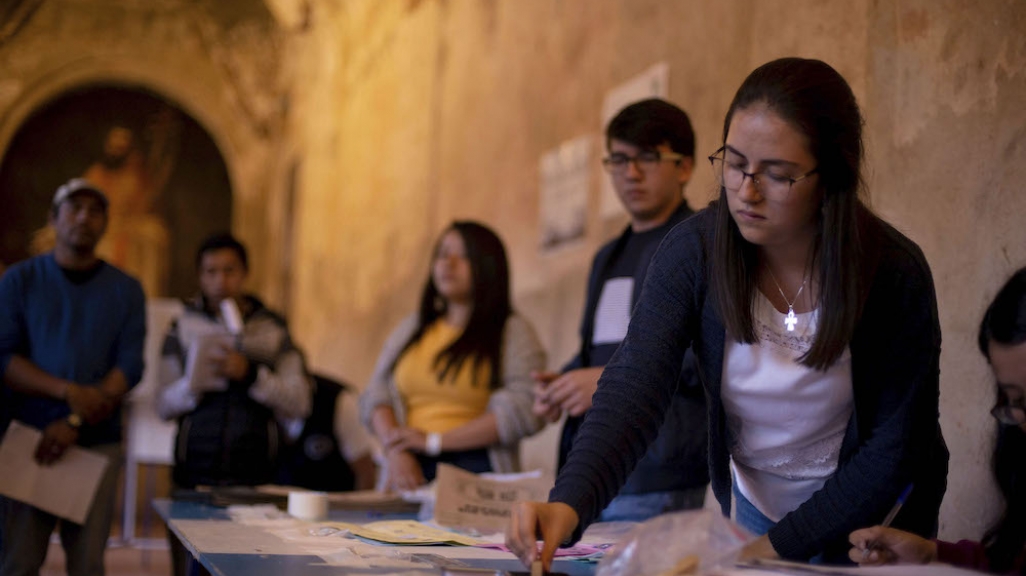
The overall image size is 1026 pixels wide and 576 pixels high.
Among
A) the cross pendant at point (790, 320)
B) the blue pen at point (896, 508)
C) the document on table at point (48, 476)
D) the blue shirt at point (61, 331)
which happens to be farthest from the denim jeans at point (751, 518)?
the blue shirt at point (61, 331)

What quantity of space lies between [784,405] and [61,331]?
9.17ft

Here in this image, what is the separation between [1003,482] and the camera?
2145mm

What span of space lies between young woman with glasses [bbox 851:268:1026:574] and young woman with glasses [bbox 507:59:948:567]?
43 millimetres

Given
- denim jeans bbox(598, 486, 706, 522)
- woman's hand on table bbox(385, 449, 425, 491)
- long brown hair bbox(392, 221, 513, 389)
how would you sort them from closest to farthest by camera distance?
denim jeans bbox(598, 486, 706, 522), woman's hand on table bbox(385, 449, 425, 491), long brown hair bbox(392, 221, 513, 389)

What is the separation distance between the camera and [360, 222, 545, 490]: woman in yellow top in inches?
142

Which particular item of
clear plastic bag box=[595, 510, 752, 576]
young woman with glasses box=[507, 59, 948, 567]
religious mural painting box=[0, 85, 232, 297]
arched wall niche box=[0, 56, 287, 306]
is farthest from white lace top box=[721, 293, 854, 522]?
religious mural painting box=[0, 85, 232, 297]

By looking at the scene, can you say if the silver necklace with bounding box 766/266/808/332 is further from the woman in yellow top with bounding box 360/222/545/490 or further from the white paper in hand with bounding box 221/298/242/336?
the white paper in hand with bounding box 221/298/242/336

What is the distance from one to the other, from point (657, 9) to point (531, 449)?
229 centimetres

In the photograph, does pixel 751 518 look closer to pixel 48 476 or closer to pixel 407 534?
pixel 407 534

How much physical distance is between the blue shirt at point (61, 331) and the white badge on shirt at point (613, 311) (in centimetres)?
174

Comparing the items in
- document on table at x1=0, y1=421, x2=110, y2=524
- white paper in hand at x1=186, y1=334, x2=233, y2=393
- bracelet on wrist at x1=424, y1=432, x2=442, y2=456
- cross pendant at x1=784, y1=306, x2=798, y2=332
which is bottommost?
document on table at x1=0, y1=421, x2=110, y2=524

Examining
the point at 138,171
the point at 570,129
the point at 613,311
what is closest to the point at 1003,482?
the point at 613,311

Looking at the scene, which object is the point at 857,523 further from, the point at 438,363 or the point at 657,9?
the point at 657,9

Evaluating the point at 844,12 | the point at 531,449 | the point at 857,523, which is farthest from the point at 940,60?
the point at 531,449
